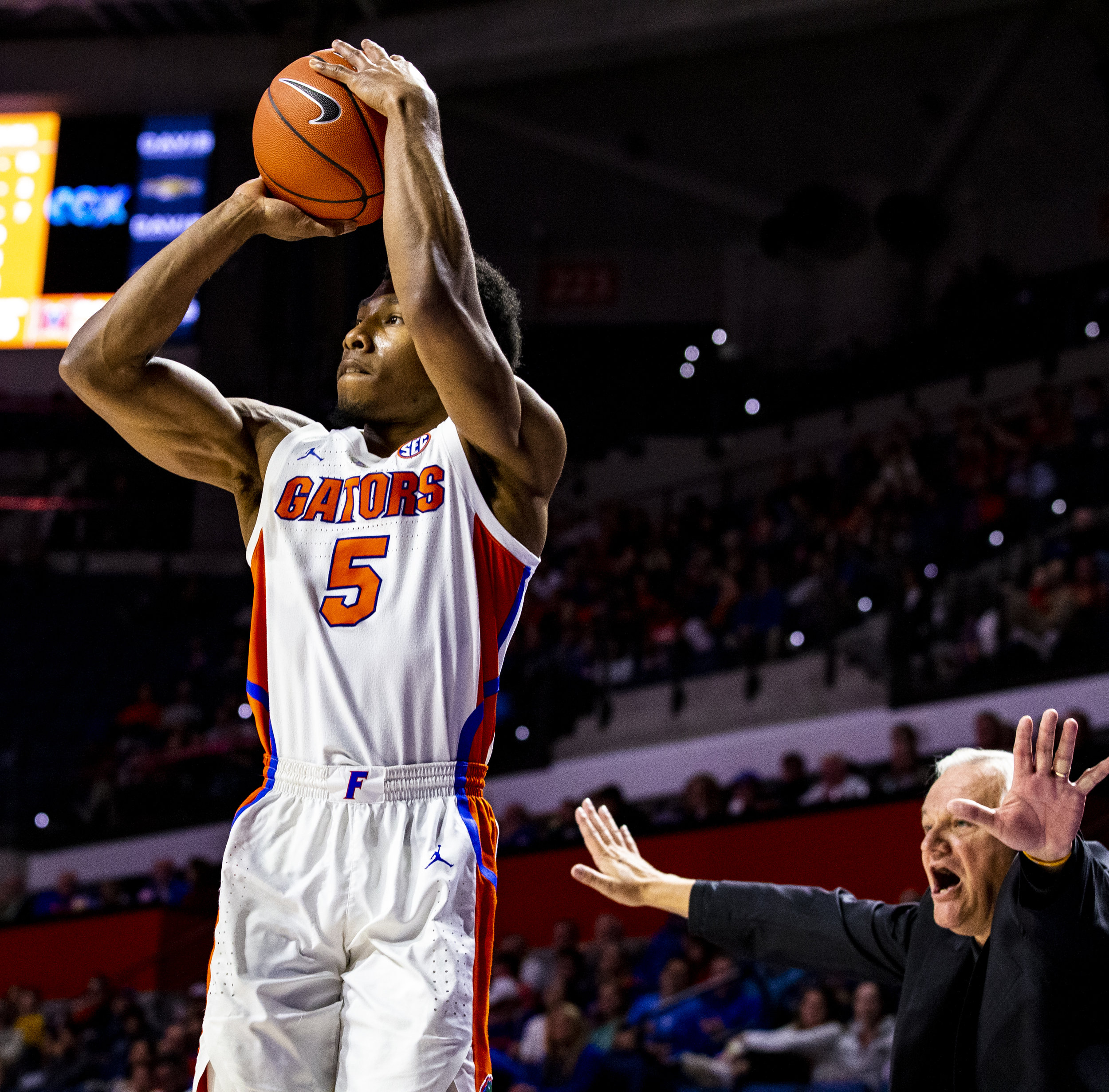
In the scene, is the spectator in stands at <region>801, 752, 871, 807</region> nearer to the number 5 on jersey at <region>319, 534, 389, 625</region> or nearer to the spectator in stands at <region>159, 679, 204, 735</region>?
the spectator in stands at <region>159, 679, 204, 735</region>

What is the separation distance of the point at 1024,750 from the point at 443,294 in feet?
4.35

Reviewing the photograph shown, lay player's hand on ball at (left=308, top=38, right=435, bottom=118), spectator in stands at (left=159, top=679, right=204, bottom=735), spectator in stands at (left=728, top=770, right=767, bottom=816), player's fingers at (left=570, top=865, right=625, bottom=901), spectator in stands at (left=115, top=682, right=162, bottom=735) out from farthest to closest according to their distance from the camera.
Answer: spectator in stands at (left=115, top=682, right=162, bottom=735) < spectator in stands at (left=159, top=679, right=204, bottom=735) < spectator in stands at (left=728, top=770, right=767, bottom=816) < player's fingers at (left=570, top=865, right=625, bottom=901) < player's hand on ball at (left=308, top=38, right=435, bottom=118)

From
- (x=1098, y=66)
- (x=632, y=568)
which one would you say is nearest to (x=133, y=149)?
Answer: (x=632, y=568)

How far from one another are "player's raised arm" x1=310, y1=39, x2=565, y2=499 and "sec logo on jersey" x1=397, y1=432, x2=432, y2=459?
0.35ft

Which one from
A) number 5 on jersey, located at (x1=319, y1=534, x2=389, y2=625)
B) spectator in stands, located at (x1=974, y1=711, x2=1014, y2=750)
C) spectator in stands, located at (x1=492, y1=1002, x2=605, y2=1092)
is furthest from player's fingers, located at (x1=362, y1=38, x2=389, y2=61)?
spectator in stands, located at (x1=974, y1=711, x2=1014, y2=750)

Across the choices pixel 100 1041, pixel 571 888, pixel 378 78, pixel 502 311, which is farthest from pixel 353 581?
pixel 100 1041

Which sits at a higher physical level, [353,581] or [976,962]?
[353,581]

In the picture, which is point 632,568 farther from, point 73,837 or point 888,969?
point 888,969

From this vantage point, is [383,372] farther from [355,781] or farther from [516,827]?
[516,827]

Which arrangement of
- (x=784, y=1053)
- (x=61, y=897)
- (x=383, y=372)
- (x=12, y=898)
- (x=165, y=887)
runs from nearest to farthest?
1. (x=383, y=372)
2. (x=784, y=1053)
3. (x=165, y=887)
4. (x=61, y=897)
5. (x=12, y=898)

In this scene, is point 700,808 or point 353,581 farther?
point 700,808

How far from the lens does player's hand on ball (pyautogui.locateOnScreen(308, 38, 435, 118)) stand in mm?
2604

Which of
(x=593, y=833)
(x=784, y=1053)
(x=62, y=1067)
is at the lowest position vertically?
(x=62, y=1067)

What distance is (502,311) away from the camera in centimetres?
300
